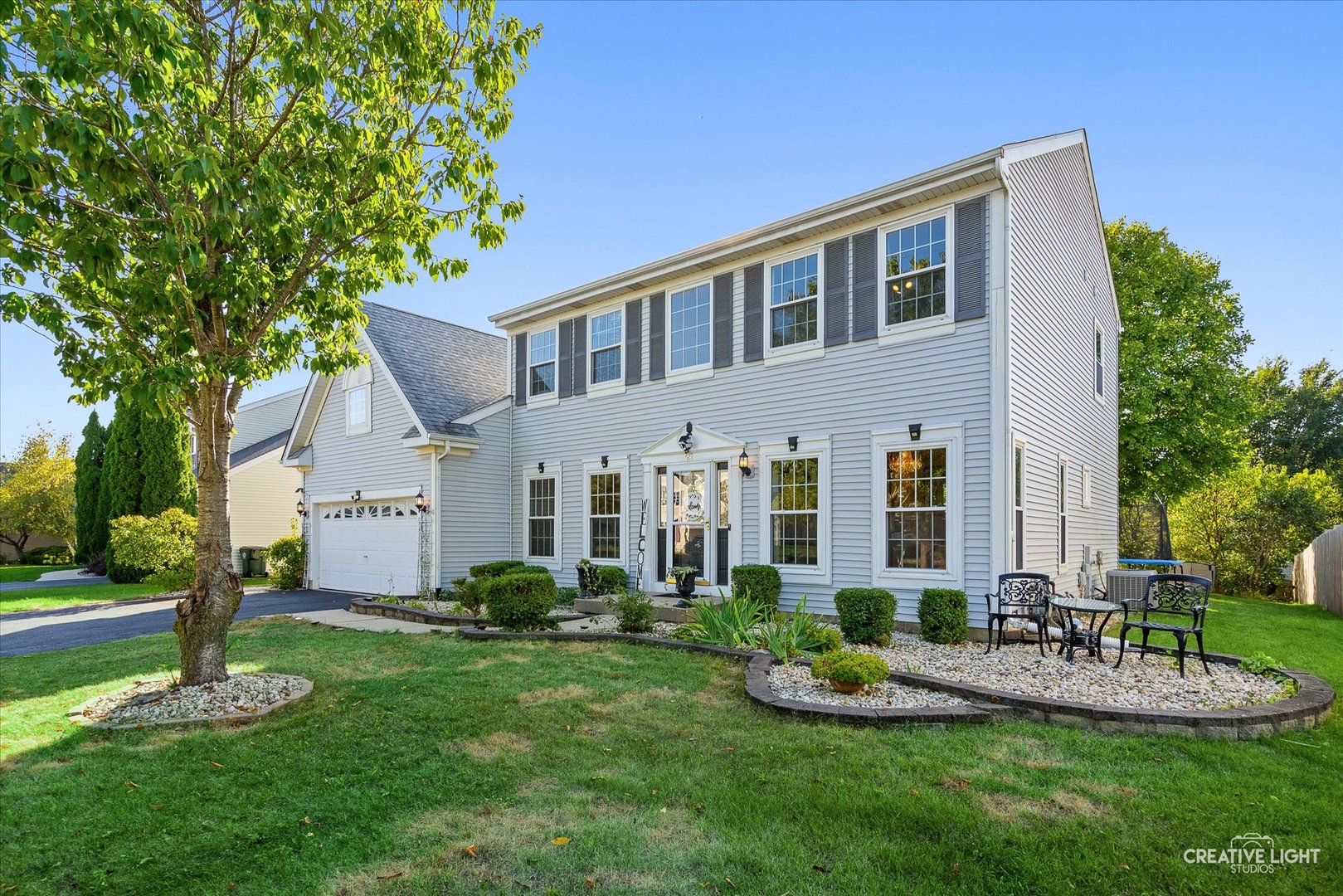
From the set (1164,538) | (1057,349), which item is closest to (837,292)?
(1057,349)

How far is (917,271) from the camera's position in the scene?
9609mm

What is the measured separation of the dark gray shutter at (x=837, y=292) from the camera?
1026 centimetres

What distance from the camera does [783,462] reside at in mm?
10797

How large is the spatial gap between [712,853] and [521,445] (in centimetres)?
1226

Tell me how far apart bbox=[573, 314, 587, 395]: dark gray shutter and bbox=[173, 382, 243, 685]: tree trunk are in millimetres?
7581

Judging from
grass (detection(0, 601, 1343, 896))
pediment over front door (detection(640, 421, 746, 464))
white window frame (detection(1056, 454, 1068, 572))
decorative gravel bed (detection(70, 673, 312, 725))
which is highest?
pediment over front door (detection(640, 421, 746, 464))

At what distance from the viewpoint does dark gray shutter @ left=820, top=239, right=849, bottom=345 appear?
10.3 m

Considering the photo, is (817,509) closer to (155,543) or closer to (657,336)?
(657,336)

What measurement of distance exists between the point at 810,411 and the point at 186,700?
821cm

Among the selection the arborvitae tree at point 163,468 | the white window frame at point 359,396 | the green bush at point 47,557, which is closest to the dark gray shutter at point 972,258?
the white window frame at point 359,396

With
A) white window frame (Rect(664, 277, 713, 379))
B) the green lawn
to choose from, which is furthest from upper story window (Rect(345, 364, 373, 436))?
the green lawn

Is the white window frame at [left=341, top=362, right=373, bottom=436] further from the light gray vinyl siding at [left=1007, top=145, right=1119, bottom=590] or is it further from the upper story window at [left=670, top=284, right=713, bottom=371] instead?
the light gray vinyl siding at [left=1007, top=145, right=1119, bottom=590]

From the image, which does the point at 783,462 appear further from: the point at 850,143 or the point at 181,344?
the point at 181,344

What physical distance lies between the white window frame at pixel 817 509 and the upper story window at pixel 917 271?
2131mm
